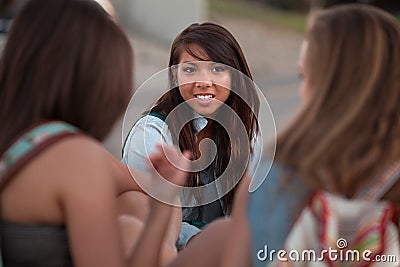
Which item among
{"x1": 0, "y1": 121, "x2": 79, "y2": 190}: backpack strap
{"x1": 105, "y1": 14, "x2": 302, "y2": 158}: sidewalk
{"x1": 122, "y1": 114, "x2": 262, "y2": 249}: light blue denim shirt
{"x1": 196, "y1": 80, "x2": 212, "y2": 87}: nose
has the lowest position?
{"x1": 105, "y1": 14, "x2": 302, "y2": 158}: sidewalk

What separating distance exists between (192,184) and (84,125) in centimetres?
102

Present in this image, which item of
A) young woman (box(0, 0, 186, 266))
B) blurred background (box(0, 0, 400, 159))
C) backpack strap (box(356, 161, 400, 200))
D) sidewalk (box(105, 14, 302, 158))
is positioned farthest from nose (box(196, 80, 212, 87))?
sidewalk (box(105, 14, 302, 158))

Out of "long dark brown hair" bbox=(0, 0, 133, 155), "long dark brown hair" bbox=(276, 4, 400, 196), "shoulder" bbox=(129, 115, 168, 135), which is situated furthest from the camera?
"shoulder" bbox=(129, 115, 168, 135)

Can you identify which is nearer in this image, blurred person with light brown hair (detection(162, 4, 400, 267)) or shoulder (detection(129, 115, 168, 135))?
blurred person with light brown hair (detection(162, 4, 400, 267))

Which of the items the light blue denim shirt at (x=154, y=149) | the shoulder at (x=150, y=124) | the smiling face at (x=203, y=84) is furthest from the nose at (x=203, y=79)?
the shoulder at (x=150, y=124)

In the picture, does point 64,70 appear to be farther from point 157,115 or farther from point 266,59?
point 266,59

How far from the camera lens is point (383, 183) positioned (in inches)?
87.6

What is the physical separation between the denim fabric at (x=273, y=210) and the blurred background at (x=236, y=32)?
7.35m

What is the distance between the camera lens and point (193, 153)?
11.4 ft

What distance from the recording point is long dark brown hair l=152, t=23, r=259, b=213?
3525mm

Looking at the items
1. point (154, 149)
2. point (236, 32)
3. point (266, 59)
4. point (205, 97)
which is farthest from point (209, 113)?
point (236, 32)

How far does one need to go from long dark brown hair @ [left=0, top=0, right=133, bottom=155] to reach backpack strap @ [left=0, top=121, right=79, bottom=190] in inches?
2.0

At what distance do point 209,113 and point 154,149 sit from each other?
42 cm

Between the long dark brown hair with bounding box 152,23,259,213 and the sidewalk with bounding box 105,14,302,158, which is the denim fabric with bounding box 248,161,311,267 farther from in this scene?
the sidewalk with bounding box 105,14,302,158
